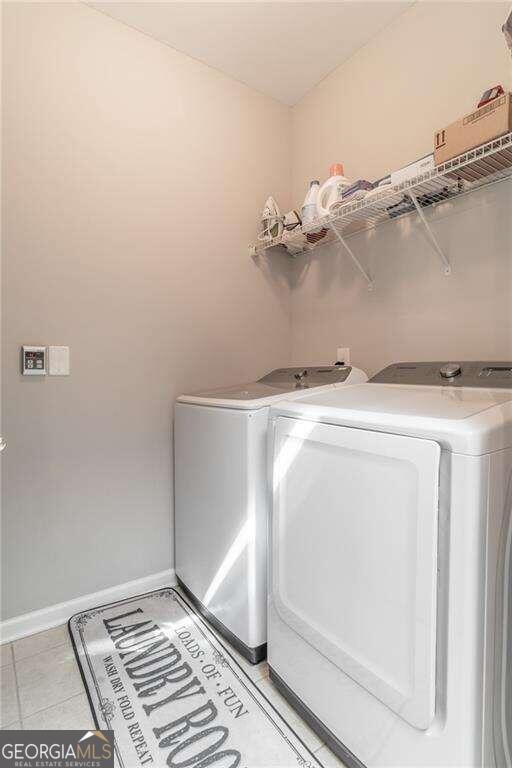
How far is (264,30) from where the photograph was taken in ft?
6.33

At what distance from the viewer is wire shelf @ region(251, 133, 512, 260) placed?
4.28 feet

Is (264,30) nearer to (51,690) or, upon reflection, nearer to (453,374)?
(453,374)

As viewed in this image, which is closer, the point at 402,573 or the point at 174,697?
the point at 402,573

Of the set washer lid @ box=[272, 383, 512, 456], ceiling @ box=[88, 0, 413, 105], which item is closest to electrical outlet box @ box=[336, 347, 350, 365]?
washer lid @ box=[272, 383, 512, 456]

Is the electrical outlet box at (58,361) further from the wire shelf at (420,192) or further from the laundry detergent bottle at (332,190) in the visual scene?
the laundry detergent bottle at (332,190)

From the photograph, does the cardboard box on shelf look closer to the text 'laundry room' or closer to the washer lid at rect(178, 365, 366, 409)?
the text 'laundry room'

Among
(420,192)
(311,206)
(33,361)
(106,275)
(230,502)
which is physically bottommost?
(230,502)

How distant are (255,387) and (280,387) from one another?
153 mm

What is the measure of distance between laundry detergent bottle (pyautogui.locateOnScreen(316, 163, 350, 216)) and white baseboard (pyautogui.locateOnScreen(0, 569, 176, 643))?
2.00 meters

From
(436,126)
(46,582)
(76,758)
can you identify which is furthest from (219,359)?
(76,758)

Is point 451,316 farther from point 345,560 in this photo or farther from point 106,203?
point 106,203

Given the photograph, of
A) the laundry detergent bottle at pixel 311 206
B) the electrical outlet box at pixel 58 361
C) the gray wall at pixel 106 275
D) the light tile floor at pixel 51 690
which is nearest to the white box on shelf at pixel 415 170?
the laundry detergent bottle at pixel 311 206

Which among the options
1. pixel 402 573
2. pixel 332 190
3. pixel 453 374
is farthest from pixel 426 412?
pixel 332 190

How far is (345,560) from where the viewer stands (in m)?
1.01
